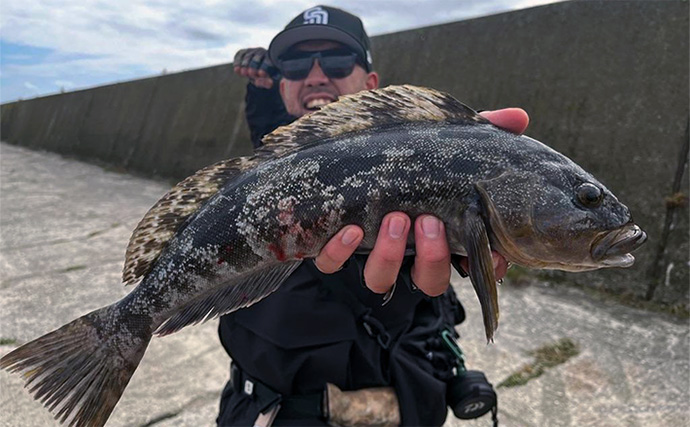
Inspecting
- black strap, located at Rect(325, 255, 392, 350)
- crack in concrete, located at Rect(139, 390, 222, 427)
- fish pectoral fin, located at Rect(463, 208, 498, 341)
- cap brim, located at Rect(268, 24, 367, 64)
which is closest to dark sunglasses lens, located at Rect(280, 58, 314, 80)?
cap brim, located at Rect(268, 24, 367, 64)

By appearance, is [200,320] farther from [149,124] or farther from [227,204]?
[149,124]

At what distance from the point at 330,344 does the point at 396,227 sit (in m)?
0.77

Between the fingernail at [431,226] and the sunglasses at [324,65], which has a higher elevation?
the sunglasses at [324,65]

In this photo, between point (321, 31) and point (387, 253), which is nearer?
point (387, 253)

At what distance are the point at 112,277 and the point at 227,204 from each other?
14.1 ft

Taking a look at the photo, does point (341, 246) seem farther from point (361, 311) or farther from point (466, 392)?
point (466, 392)

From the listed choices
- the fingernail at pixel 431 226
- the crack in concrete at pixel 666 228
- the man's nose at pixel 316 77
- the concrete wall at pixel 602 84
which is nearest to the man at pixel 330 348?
the fingernail at pixel 431 226

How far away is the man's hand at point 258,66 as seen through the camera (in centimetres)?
353

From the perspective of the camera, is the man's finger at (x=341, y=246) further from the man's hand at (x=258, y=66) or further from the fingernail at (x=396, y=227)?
the man's hand at (x=258, y=66)

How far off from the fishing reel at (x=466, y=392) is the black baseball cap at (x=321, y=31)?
6.20 ft

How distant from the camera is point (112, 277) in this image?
557cm

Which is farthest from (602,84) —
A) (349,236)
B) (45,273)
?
(45,273)

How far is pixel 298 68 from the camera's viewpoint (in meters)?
3.19

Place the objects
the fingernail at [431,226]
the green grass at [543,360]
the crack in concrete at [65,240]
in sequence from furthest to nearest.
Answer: the crack in concrete at [65,240] < the green grass at [543,360] < the fingernail at [431,226]
